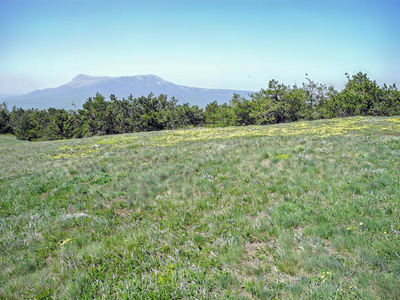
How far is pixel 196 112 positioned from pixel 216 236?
9677 cm

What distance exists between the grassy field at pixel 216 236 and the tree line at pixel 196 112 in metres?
72.2

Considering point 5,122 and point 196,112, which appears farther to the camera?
point 5,122

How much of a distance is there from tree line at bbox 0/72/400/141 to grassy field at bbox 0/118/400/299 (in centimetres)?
7215

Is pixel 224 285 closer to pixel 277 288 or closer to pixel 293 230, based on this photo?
pixel 277 288

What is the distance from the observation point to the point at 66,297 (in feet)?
12.0

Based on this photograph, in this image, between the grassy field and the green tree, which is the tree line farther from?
the grassy field

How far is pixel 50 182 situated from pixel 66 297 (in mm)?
8763

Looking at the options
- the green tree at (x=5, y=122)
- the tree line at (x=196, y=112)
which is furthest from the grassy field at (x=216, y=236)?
the green tree at (x=5, y=122)

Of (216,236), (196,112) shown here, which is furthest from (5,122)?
(216,236)

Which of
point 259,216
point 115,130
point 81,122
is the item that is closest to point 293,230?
point 259,216

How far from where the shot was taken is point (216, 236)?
504 centimetres

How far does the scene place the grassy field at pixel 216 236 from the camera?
11.8ft

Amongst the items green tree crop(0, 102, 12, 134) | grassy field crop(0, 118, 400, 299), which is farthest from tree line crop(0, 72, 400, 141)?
grassy field crop(0, 118, 400, 299)

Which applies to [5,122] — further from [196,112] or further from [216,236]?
[216,236]
